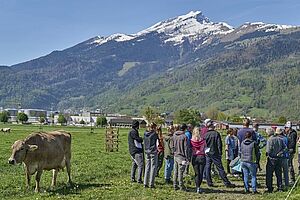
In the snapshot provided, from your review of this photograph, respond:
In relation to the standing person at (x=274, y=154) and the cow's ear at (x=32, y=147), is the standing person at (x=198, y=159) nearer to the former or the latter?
the standing person at (x=274, y=154)

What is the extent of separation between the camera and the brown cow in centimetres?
1675

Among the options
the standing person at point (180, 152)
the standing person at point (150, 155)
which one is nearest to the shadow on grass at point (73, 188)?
the standing person at point (150, 155)

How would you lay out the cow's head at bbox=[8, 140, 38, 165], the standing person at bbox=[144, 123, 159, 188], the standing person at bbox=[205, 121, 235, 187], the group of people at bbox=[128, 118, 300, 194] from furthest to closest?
1. the standing person at bbox=[205, 121, 235, 187]
2. the standing person at bbox=[144, 123, 159, 188]
3. the group of people at bbox=[128, 118, 300, 194]
4. the cow's head at bbox=[8, 140, 38, 165]

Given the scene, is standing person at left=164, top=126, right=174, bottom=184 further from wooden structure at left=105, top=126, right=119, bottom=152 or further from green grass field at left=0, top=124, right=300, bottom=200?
wooden structure at left=105, top=126, right=119, bottom=152

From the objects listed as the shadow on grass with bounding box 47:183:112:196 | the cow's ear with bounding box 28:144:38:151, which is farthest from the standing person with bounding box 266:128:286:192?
the cow's ear with bounding box 28:144:38:151

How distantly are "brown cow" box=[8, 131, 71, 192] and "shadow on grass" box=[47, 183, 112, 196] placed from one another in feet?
1.73

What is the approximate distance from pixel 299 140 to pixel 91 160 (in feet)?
43.3

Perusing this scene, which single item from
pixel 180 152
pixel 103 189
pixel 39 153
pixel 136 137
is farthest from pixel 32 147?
pixel 180 152

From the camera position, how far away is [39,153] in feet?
56.9

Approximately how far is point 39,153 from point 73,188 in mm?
2144

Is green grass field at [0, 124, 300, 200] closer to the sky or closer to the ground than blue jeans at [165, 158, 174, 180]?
closer to the ground

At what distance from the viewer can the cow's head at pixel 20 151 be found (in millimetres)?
16578

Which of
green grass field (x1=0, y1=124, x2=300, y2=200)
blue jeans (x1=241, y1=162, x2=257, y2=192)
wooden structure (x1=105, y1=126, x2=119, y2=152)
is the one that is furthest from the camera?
wooden structure (x1=105, y1=126, x2=119, y2=152)

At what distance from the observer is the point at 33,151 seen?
17.1 metres
